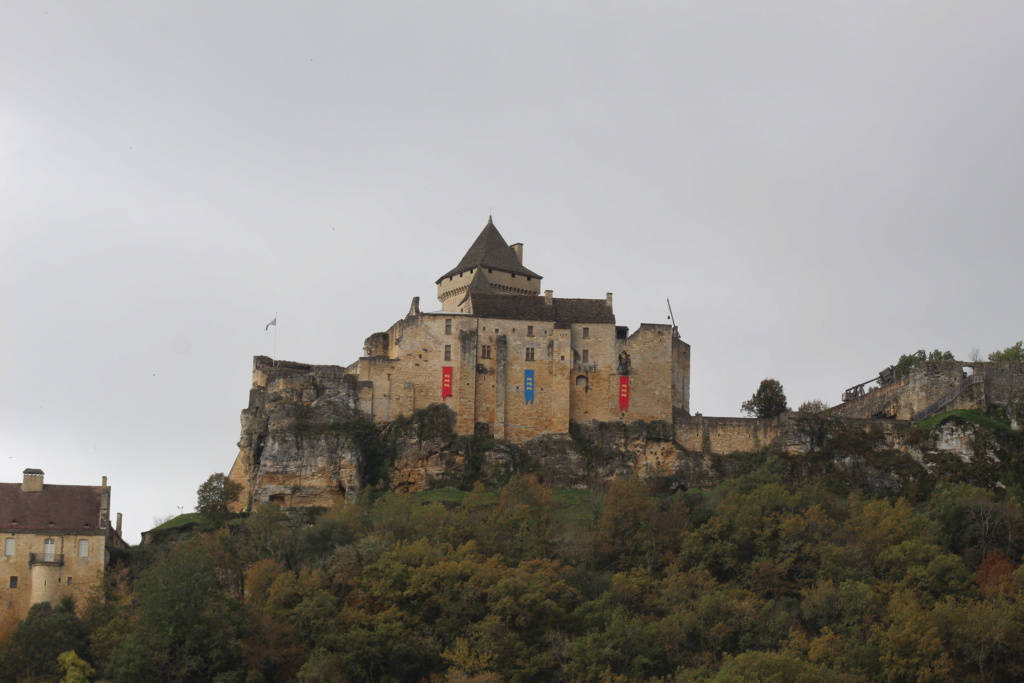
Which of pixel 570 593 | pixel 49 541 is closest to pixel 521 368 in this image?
pixel 570 593

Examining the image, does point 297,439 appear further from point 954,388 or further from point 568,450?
point 954,388

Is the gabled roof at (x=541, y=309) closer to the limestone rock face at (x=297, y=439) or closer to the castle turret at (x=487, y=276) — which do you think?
the castle turret at (x=487, y=276)

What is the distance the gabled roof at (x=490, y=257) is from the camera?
262 feet

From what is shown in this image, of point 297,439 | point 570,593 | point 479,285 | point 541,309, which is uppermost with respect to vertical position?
point 479,285

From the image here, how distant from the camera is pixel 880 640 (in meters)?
58.7

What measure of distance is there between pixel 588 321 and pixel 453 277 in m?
7.69

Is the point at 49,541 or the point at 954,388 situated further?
the point at 954,388

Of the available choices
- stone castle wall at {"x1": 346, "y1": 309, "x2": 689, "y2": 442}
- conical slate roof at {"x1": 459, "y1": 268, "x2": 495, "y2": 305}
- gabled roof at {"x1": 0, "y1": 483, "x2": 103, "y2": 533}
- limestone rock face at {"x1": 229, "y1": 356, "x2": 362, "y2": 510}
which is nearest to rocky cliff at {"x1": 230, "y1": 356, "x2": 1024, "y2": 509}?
limestone rock face at {"x1": 229, "y1": 356, "x2": 362, "y2": 510}

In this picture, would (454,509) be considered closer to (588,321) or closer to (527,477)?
(527,477)

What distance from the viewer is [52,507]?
65.4 meters

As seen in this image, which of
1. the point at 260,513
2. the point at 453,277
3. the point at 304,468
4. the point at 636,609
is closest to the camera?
the point at 636,609

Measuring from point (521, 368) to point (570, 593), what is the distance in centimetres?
1595

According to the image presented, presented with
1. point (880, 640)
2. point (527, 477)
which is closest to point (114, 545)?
point (527, 477)

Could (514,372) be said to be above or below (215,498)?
above
